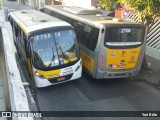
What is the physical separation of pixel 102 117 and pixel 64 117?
1.23 m

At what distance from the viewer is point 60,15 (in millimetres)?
14398

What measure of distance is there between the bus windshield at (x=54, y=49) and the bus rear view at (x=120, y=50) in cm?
125

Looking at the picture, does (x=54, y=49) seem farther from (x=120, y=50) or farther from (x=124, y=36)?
(x=124, y=36)

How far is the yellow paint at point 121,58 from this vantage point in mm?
9164

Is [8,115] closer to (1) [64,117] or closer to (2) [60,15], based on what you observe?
(1) [64,117]

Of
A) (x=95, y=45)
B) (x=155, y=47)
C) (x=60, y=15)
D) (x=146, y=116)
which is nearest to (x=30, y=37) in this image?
(x=95, y=45)

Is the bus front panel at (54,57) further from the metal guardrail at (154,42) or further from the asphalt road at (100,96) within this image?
the metal guardrail at (154,42)

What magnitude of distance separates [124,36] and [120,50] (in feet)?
1.90

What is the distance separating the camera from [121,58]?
931cm

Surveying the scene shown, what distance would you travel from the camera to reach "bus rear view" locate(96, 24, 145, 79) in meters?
9.00

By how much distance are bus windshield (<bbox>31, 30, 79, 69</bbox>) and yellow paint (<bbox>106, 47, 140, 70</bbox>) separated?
1.40 m

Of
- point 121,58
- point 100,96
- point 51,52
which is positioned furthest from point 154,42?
point 51,52

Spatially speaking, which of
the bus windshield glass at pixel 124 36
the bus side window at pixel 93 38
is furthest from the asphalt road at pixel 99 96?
A: the bus windshield glass at pixel 124 36

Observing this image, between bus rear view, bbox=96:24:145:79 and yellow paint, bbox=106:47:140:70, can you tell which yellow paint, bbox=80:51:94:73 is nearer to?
bus rear view, bbox=96:24:145:79
